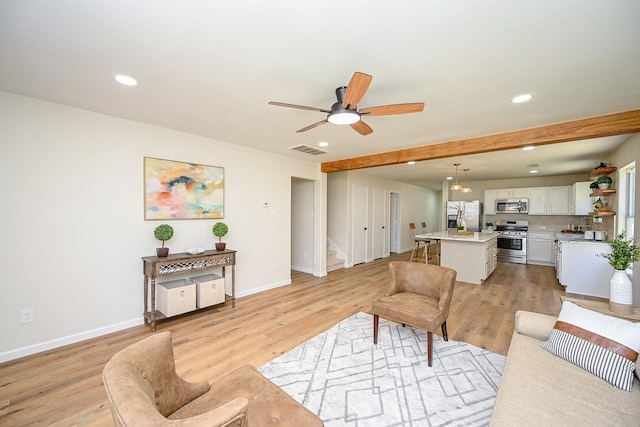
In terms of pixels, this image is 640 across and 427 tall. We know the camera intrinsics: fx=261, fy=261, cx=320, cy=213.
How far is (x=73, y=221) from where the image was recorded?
287cm

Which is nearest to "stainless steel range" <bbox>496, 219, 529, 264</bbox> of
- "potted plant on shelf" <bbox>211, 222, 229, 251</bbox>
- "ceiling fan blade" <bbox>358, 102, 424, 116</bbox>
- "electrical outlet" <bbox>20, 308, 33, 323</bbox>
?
"ceiling fan blade" <bbox>358, 102, 424, 116</bbox>

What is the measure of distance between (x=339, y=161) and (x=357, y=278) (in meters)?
2.55

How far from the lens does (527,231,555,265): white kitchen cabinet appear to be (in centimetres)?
701

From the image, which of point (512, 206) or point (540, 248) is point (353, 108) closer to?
point (512, 206)

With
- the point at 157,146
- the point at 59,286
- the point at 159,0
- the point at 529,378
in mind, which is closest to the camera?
the point at 159,0

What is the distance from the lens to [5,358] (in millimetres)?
2504

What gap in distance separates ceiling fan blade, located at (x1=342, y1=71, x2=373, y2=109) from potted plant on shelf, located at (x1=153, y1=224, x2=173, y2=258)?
8.81 feet

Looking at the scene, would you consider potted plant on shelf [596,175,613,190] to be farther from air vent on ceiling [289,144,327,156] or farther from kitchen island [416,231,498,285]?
air vent on ceiling [289,144,327,156]

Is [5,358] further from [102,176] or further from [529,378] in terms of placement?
[529,378]

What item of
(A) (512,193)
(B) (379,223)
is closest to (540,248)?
(A) (512,193)

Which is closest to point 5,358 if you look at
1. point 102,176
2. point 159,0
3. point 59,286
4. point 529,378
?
point 59,286

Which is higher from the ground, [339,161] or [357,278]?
[339,161]

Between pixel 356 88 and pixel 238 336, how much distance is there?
2.88m

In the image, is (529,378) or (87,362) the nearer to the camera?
(529,378)
